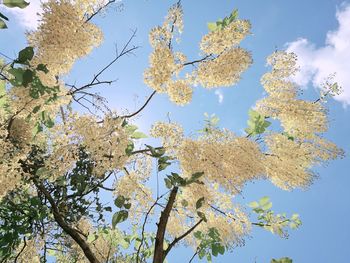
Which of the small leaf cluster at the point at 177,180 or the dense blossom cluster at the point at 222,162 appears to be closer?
the small leaf cluster at the point at 177,180

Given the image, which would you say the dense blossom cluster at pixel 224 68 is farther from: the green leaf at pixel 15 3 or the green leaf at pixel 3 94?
the green leaf at pixel 15 3

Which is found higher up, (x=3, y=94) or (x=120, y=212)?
(x=3, y=94)

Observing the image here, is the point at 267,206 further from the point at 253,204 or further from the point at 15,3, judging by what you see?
the point at 15,3

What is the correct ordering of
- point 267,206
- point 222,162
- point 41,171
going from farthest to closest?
point 267,206 → point 222,162 → point 41,171

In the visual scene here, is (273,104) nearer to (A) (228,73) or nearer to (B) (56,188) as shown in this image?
(A) (228,73)

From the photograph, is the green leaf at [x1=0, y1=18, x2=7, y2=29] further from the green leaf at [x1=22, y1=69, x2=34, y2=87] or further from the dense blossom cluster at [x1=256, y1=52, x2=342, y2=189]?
the dense blossom cluster at [x1=256, y1=52, x2=342, y2=189]

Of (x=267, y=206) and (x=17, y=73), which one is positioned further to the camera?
(x=267, y=206)

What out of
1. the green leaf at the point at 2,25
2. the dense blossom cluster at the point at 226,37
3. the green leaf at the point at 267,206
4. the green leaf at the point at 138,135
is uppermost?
the dense blossom cluster at the point at 226,37

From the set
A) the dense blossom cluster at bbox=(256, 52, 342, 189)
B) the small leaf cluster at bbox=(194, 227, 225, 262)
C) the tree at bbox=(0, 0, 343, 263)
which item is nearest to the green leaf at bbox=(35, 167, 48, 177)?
the tree at bbox=(0, 0, 343, 263)

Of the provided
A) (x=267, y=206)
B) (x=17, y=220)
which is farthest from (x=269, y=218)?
(x=17, y=220)

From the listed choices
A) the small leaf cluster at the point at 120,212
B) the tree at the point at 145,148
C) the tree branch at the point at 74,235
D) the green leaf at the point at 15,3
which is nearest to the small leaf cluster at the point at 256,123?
the tree at the point at 145,148

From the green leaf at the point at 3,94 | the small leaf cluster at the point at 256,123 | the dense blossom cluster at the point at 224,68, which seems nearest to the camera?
the green leaf at the point at 3,94

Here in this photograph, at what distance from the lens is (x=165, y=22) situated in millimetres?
3209

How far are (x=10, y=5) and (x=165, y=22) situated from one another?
1.61m
